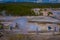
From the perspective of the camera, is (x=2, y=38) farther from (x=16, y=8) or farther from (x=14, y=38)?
(x=16, y=8)

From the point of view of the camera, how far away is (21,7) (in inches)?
67.7

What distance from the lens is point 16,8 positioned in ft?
5.60

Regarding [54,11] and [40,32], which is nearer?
[40,32]

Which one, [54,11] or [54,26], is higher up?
[54,11]

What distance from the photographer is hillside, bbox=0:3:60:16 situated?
170cm

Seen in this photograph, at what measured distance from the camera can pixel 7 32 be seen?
1.61 m

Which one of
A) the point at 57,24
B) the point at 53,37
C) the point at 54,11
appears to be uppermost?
the point at 54,11

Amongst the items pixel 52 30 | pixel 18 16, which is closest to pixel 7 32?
pixel 18 16

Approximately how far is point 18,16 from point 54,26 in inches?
16.7

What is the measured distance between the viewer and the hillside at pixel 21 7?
5.56ft

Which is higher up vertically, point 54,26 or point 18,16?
point 18,16

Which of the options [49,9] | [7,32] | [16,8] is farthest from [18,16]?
[49,9]

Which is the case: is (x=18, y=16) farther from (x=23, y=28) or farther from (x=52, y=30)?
(x=52, y=30)

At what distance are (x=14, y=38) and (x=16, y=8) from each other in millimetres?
355
